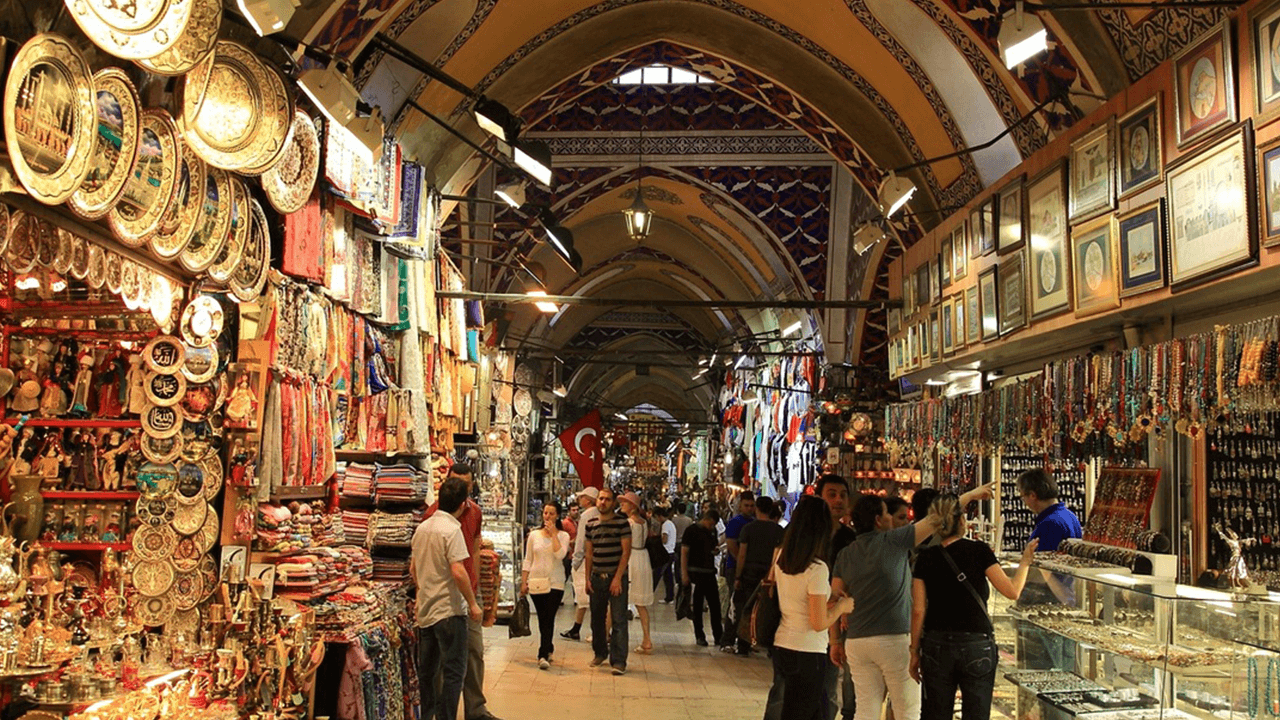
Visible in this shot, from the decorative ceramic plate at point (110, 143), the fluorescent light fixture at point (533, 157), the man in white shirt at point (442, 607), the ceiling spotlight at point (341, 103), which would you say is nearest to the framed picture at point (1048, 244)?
the fluorescent light fixture at point (533, 157)

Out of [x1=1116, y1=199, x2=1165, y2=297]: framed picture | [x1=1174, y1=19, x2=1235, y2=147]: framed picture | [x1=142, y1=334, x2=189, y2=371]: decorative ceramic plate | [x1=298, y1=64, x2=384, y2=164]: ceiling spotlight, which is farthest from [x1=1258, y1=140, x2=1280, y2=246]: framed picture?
[x1=142, y1=334, x2=189, y2=371]: decorative ceramic plate

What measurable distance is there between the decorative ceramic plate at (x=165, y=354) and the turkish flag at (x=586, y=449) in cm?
1013

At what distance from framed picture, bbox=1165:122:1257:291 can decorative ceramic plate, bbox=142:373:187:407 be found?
3.85 meters

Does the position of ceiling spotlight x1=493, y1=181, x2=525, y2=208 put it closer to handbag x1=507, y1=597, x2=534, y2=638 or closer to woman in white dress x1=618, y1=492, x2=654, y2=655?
woman in white dress x1=618, y1=492, x2=654, y2=655

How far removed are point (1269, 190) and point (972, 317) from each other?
3.12 meters

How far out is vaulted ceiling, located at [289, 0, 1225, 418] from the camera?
5945mm

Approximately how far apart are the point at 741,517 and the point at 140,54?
698 cm

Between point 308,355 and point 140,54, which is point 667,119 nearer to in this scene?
point 308,355

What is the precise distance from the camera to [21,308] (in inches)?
171

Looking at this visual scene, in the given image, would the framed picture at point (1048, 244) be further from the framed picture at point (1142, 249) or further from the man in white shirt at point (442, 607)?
the man in white shirt at point (442, 607)

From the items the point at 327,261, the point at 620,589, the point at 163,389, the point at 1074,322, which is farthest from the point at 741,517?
the point at 163,389

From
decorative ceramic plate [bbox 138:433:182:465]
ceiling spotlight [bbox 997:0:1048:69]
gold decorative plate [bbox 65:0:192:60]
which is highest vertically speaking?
ceiling spotlight [bbox 997:0:1048:69]

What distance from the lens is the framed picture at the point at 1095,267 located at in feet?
15.7

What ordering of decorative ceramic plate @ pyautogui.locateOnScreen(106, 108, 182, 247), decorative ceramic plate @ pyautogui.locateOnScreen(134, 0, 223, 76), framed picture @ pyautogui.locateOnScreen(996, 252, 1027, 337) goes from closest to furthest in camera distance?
decorative ceramic plate @ pyautogui.locateOnScreen(134, 0, 223, 76) → decorative ceramic plate @ pyautogui.locateOnScreen(106, 108, 182, 247) → framed picture @ pyautogui.locateOnScreen(996, 252, 1027, 337)
